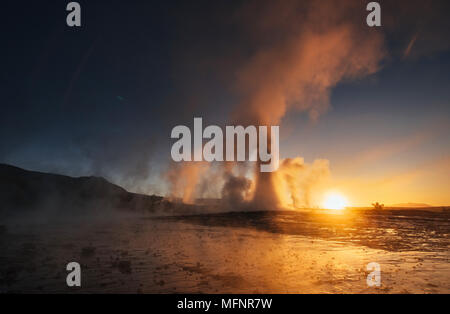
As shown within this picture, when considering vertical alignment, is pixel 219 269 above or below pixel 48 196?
above

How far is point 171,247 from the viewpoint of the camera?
27.0m

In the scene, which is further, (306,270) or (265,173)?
(265,173)

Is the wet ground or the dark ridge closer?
the wet ground

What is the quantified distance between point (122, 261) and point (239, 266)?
8.47 metres

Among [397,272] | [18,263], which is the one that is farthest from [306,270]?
[18,263]

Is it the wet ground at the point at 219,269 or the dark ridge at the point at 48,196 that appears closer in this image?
the wet ground at the point at 219,269

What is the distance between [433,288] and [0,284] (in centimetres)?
2315

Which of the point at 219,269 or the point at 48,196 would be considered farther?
the point at 48,196
